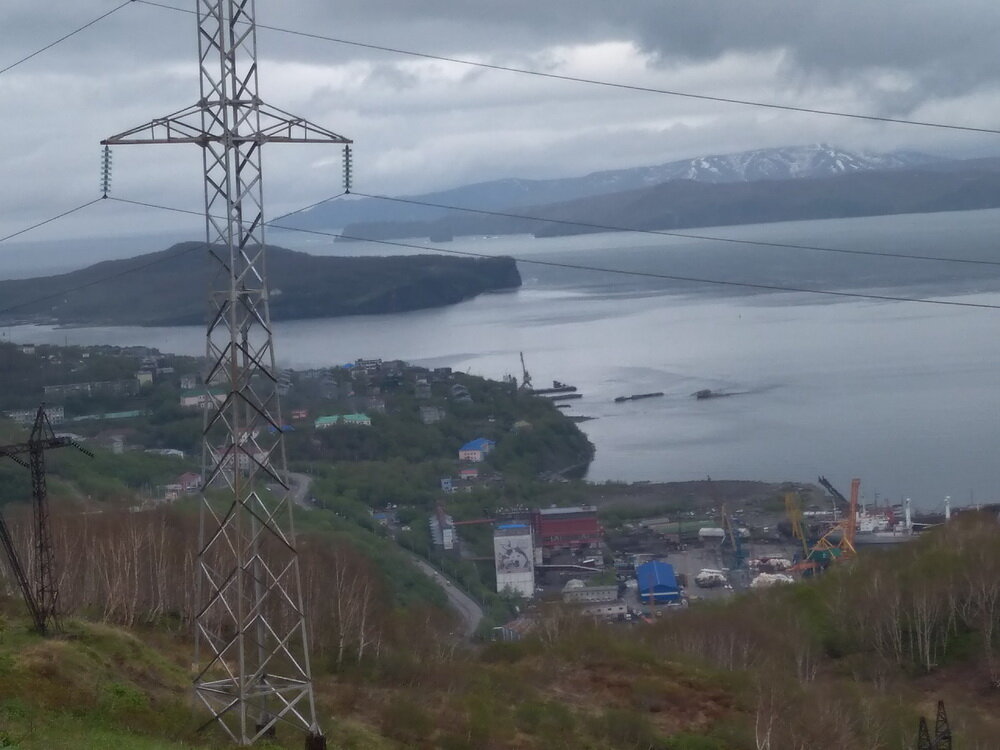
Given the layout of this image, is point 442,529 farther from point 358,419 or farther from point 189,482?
point 358,419

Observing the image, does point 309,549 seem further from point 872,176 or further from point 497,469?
point 872,176

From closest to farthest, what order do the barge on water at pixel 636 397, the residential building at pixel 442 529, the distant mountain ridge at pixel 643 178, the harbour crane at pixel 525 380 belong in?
1. the residential building at pixel 442 529
2. the harbour crane at pixel 525 380
3. the barge on water at pixel 636 397
4. the distant mountain ridge at pixel 643 178

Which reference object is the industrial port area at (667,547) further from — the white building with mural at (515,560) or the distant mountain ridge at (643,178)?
the distant mountain ridge at (643,178)

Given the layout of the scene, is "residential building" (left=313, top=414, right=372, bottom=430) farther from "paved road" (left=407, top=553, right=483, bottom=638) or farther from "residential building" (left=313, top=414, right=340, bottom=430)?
"paved road" (left=407, top=553, right=483, bottom=638)

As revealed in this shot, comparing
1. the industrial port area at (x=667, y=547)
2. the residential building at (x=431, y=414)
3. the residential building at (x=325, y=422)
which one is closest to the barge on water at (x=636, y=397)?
the residential building at (x=431, y=414)

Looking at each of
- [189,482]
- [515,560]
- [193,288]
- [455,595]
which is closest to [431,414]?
[189,482]

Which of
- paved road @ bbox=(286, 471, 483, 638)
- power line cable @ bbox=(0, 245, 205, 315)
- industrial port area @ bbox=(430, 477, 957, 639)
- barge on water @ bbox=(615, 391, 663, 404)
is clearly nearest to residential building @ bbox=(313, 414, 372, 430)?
paved road @ bbox=(286, 471, 483, 638)
